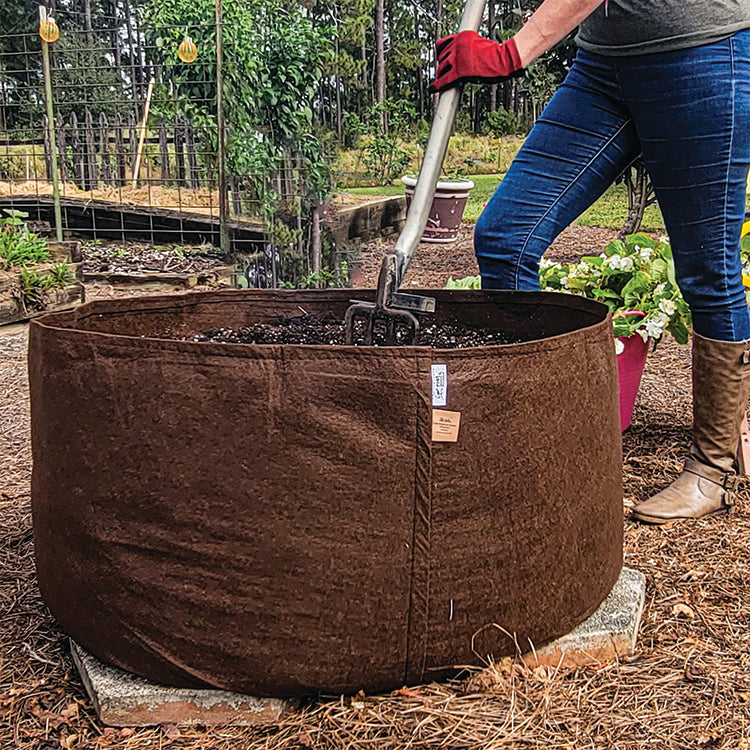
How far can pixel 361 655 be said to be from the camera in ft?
4.25

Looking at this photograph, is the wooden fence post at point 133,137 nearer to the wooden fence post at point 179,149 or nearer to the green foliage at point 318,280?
the wooden fence post at point 179,149

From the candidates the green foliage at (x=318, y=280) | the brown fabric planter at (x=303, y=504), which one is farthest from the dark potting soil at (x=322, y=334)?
the green foliage at (x=318, y=280)

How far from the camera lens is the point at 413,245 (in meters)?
1.66

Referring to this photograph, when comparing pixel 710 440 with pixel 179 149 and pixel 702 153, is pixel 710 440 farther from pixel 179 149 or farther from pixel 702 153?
pixel 179 149

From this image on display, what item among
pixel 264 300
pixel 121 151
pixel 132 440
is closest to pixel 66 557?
pixel 132 440

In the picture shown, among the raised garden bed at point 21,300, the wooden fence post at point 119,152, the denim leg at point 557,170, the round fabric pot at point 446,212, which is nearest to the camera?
the denim leg at point 557,170

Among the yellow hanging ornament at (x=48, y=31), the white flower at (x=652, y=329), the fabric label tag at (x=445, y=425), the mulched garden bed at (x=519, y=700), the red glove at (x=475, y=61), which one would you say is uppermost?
the yellow hanging ornament at (x=48, y=31)

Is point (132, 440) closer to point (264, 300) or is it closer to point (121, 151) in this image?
point (264, 300)

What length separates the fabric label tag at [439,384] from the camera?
1.24m

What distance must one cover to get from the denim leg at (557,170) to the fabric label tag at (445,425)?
92 centimetres

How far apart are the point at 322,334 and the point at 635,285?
50.8 inches

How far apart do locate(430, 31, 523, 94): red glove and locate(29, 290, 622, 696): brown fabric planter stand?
0.62 m

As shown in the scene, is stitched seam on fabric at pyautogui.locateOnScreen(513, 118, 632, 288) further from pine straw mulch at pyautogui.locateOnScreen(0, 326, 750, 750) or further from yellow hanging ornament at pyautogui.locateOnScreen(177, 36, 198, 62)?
yellow hanging ornament at pyautogui.locateOnScreen(177, 36, 198, 62)

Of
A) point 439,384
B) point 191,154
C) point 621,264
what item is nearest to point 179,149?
point 191,154
